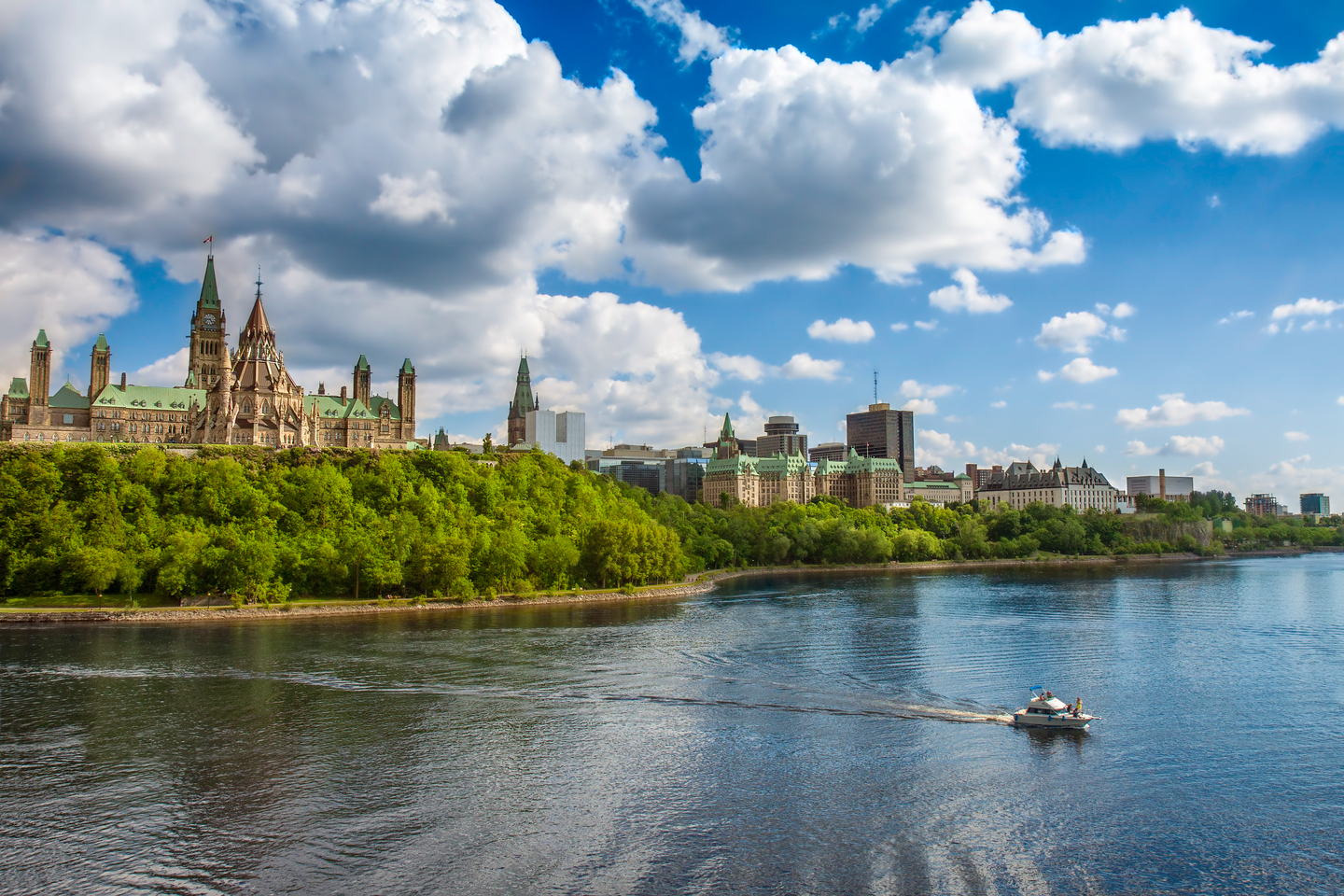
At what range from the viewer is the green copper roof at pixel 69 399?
12162cm

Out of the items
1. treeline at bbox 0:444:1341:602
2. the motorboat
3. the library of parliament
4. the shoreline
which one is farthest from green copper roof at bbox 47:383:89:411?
the motorboat

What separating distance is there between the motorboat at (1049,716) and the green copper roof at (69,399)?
419 ft

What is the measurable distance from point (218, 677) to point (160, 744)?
37.3 ft

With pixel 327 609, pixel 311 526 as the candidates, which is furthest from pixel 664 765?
pixel 311 526

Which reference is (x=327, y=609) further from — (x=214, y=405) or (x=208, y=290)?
(x=208, y=290)

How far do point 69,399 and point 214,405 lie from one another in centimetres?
2988

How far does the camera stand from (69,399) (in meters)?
122

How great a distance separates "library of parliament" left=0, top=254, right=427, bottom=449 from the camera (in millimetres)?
107875

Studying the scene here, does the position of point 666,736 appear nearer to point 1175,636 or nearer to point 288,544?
point 1175,636

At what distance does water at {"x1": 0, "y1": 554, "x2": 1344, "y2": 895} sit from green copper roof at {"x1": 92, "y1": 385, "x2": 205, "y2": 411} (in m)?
76.6

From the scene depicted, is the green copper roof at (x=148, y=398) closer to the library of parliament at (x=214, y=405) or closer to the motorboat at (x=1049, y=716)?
the library of parliament at (x=214, y=405)

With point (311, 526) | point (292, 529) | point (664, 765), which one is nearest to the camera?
point (664, 765)

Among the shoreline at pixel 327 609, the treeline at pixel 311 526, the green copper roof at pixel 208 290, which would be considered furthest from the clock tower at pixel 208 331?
the shoreline at pixel 327 609

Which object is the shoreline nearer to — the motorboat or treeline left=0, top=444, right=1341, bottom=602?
treeline left=0, top=444, right=1341, bottom=602
